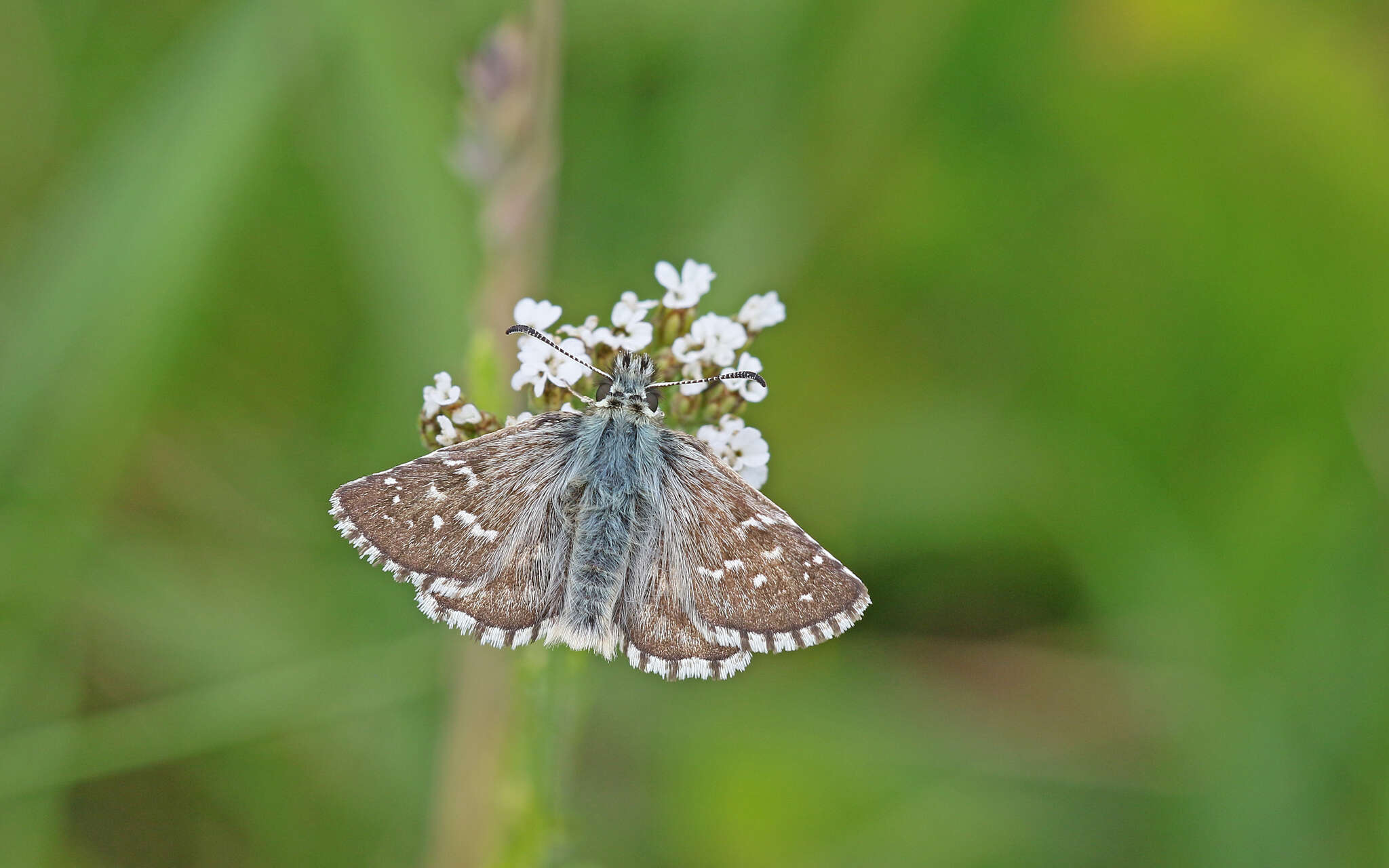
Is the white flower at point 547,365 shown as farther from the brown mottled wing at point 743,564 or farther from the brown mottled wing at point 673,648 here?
the brown mottled wing at point 673,648

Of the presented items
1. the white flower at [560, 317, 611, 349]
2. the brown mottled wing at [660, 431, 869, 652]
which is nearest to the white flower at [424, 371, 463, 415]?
the white flower at [560, 317, 611, 349]

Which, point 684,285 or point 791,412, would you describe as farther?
point 791,412

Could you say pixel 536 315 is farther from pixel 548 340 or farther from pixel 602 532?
pixel 602 532

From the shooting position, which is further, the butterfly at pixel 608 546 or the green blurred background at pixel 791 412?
the green blurred background at pixel 791 412

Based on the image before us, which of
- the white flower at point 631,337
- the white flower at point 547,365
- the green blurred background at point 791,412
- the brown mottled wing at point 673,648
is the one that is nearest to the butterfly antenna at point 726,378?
the white flower at point 631,337

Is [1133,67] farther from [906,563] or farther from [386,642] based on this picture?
[386,642]

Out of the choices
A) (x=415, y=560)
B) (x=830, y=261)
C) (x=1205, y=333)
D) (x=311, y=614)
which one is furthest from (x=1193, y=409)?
(x=311, y=614)

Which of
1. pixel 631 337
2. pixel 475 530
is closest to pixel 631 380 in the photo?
pixel 631 337
